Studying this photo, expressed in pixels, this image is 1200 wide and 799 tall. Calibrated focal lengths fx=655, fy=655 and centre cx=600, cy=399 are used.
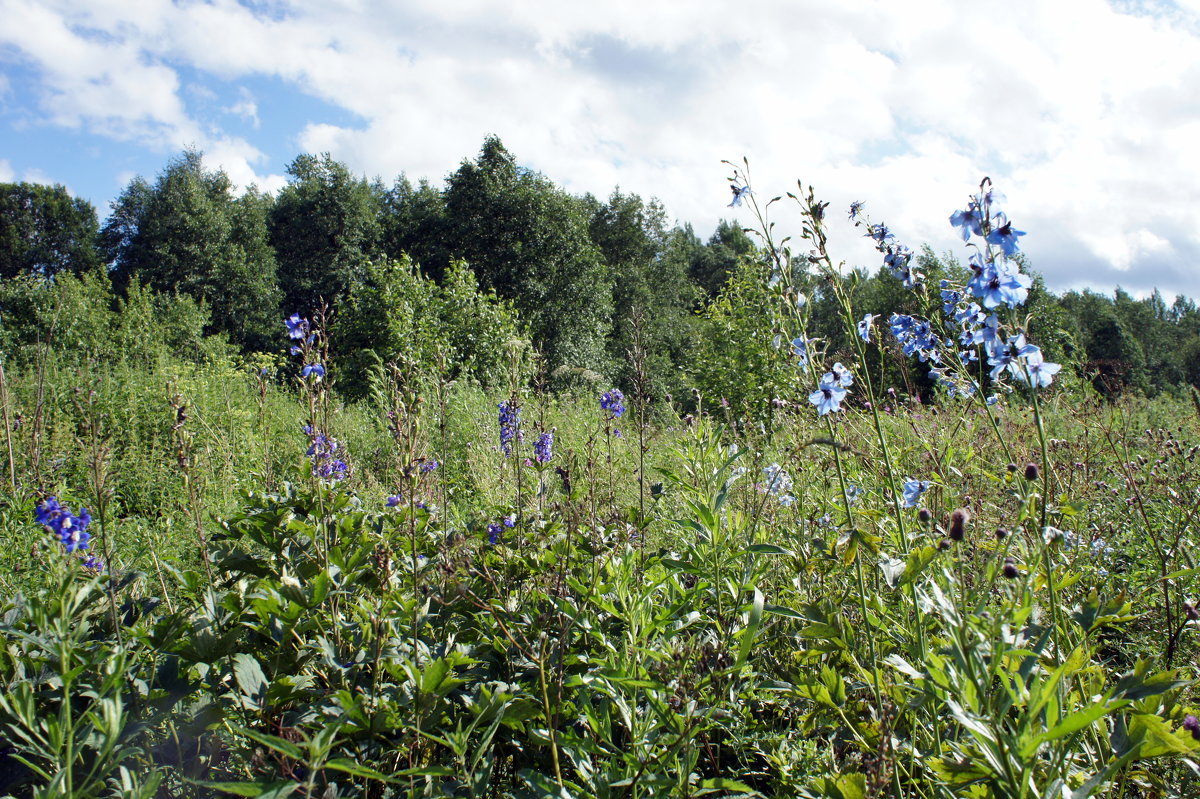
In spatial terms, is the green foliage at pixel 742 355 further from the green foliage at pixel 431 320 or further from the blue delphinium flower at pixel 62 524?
the blue delphinium flower at pixel 62 524

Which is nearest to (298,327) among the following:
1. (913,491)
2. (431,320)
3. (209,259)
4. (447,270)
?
(913,491)

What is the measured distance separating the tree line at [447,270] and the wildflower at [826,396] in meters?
9.53

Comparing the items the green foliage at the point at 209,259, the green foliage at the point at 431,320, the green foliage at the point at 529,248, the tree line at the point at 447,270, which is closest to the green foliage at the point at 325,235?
the tree line at the point at 447,270

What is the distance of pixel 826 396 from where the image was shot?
1.54m

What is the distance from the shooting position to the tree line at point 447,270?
48.1 feet

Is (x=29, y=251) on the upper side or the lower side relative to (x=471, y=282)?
upper

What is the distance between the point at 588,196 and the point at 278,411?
2761cm

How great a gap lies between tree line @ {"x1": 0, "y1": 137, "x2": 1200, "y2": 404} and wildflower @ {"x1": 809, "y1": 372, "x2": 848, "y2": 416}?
31.3 ft

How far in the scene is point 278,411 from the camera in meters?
7.54

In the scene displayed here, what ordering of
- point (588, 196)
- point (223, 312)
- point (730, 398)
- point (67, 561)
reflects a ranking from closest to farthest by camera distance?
1. point (67, 561)
2. point (730, 398)
3. point (223, 312)
4. point (588, 196)

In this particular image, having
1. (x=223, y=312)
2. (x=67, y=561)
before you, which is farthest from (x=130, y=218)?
(x=67, y=561)

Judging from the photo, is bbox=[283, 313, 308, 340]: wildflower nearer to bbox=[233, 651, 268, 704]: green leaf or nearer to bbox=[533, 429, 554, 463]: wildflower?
bbox=[533, 429, 554, 463]: wildflower

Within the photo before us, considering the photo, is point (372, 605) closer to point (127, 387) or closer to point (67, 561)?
point (67, 561)

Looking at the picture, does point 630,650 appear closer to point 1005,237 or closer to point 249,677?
point 249,677
